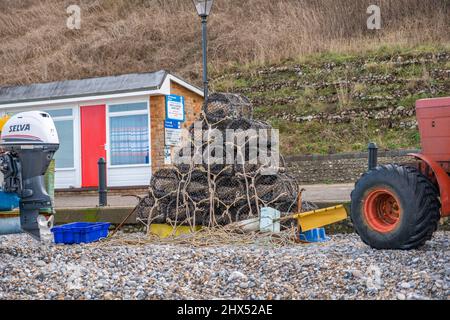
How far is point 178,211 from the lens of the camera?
10477 mm

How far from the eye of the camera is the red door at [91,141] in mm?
18953

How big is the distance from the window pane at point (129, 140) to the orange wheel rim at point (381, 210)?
36.6ft

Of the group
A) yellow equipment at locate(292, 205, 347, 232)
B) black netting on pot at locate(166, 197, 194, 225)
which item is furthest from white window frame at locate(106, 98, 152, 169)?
yellow equipment at locate(292, 205, 347, 232)

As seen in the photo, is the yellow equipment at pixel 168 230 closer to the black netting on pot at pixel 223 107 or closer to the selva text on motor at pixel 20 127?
the black netting on pot at pixel 223 107

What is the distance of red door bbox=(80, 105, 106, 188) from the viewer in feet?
62.2

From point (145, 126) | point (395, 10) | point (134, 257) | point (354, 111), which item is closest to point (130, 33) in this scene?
point (395, 10)

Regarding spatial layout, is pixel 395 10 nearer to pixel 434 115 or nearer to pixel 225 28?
pixel 225 28

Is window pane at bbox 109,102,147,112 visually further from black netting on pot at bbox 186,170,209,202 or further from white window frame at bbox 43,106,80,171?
black netting on pot at bbox 186,170,209,202

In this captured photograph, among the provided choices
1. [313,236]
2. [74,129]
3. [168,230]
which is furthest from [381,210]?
[74,129]

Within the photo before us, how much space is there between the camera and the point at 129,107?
60.8 ft

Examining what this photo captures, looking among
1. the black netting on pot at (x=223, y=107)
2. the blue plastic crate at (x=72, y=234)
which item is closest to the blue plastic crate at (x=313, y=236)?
the black netting on pot at (x=223, y=107)

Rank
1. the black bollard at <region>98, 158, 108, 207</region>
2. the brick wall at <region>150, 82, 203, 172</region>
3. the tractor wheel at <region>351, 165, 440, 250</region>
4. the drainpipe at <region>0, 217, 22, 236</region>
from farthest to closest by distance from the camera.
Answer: the brick wall at <region>150, 82, 203, 172</region> → the black bollard at <region>98, 158, 108, 207</region> → the drainpipe at <region>0, 217, 22, 236</region> → the tractor wheel at <region>351, 165, 440, 250</region>

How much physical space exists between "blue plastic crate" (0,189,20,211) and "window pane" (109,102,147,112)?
10161 mm

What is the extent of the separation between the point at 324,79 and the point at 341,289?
69.4ft
